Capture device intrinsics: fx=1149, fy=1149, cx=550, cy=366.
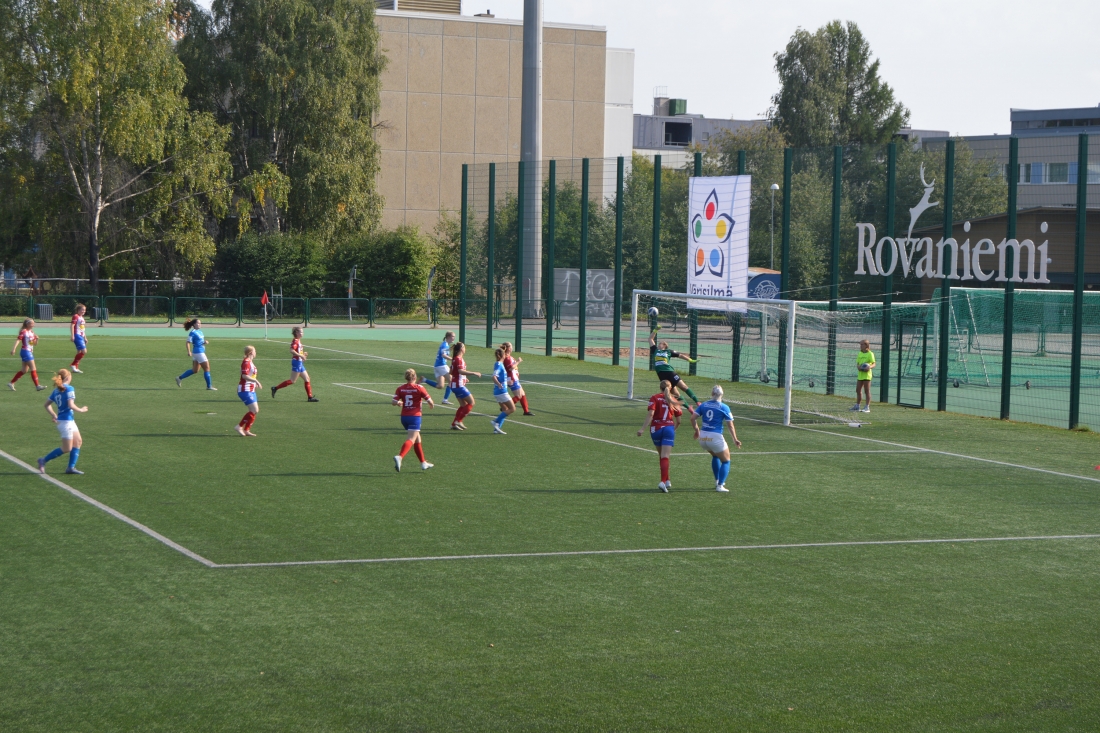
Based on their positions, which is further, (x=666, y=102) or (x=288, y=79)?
(x=666, y=102)

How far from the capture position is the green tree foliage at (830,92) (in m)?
77.4

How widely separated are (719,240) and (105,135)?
34422 millimetres

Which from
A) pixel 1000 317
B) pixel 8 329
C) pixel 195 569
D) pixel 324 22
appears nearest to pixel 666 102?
pixel 324 22

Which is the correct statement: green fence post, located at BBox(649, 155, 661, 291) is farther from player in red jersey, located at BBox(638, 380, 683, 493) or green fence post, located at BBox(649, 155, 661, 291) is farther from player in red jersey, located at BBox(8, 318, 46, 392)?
player in red jersey, located at BBox(638, 380, 683, 493)

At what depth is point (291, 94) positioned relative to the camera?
2351 inches

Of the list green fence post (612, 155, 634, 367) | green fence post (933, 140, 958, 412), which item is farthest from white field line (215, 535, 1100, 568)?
green fence post (612, 155, 634, 367)

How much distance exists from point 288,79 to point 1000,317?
40175 millimetres

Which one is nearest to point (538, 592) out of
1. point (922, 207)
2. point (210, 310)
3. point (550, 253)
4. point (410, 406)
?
point (410, 406)

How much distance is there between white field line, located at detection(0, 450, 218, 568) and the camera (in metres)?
11.8

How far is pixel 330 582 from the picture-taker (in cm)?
1087

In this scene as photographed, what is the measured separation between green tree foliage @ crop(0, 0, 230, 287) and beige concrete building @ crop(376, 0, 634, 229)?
15989 millimetres

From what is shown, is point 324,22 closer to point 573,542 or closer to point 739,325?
point 739,325

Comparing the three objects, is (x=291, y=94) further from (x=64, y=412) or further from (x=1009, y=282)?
(x=64, y=412)

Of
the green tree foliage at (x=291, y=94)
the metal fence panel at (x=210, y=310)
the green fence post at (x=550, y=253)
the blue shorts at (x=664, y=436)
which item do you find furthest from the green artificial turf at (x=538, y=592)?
the green tree foliage at (x=291, y=94)
